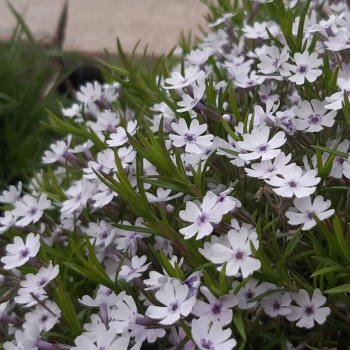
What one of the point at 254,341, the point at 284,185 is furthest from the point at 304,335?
the point at 284,185

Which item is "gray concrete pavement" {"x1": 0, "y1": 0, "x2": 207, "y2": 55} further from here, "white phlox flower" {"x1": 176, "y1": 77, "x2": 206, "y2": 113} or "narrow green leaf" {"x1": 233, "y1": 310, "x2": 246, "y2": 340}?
"narrow green leaf" {"x1": 233, "y1": 310, "x2": 246, "y2": 340}

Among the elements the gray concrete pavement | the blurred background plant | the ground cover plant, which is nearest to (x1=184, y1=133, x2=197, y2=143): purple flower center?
the ground cover plant

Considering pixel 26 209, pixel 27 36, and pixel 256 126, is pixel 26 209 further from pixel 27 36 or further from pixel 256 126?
pixel 27 36

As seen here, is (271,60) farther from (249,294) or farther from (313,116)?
(249,294)

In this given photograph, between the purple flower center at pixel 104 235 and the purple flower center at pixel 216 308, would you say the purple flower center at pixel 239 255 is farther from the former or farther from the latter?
the purple flower center at pixel 104 235

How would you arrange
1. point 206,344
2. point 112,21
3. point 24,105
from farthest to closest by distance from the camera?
point 112,21 → point 24,105 → point 206,344

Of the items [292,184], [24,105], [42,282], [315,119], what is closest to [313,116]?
[315,119]

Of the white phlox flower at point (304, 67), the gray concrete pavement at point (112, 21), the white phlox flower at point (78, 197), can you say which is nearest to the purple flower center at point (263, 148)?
the white phlox flower at point (304, 67)
